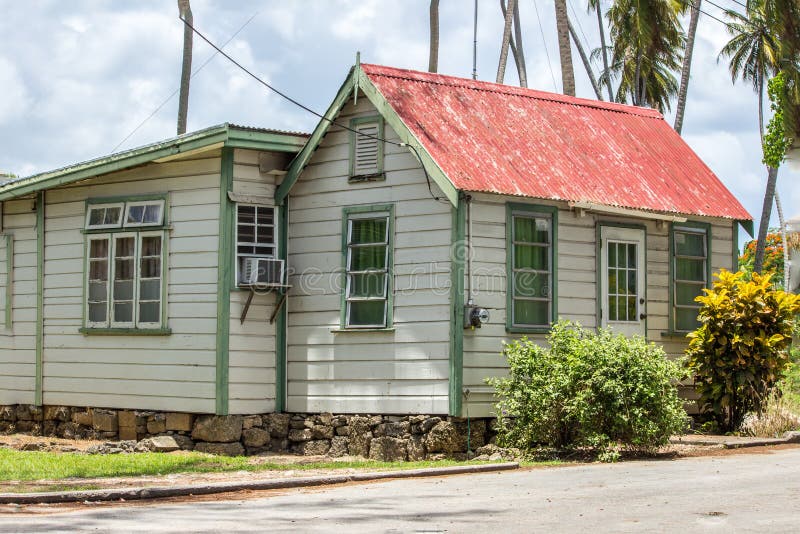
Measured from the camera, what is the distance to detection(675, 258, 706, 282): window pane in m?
18.4

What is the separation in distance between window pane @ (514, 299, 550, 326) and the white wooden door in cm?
107

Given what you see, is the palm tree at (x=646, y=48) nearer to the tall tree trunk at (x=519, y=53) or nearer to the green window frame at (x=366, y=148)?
the tall tree trunk at (x=519, y=53)

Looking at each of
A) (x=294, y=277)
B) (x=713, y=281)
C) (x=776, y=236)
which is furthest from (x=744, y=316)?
(x=776, y=236)

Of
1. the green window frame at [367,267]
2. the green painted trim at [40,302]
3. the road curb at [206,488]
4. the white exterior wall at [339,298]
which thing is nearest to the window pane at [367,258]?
the green window frame at [367,267]

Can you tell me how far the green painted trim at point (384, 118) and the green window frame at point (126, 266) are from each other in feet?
6.19

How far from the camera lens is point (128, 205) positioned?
59.8 ft

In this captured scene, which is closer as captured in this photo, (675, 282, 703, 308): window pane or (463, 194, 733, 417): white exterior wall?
(463, 194, 733, 417): white exterior wall

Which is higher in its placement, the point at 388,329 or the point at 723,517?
the point at 388,329

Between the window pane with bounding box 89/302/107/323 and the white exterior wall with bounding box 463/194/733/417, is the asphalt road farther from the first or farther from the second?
the window pane with bounding box 89/302/107/323

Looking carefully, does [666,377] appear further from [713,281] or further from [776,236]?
[776,236]

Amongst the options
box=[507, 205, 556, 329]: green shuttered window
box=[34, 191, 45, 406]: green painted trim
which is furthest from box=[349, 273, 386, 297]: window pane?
box=[34, 191, 45, 406]: green painted trim

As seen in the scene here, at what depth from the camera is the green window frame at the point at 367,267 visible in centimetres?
1642

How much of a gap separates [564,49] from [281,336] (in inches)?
516

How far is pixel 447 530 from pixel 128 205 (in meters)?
10.3
